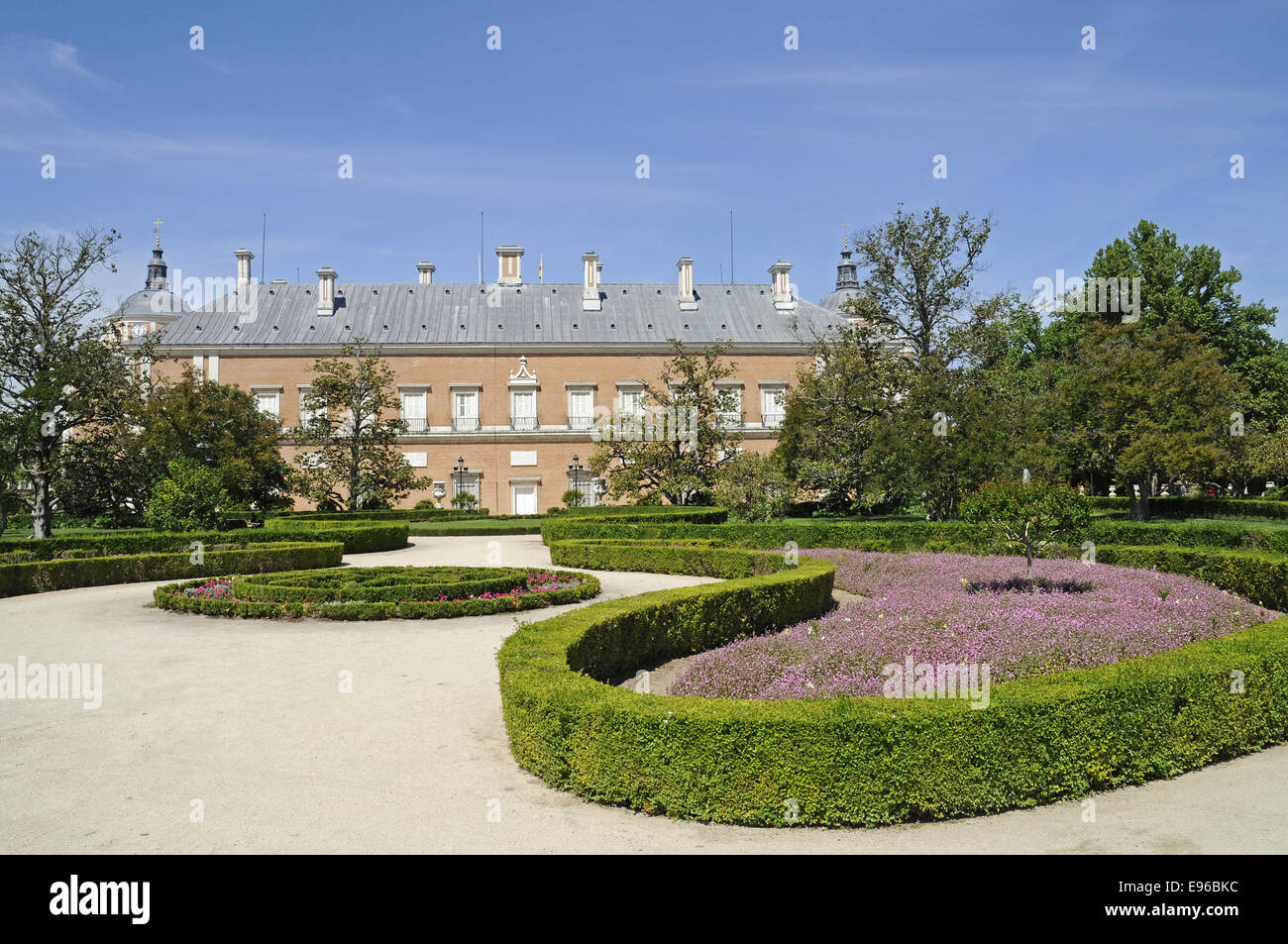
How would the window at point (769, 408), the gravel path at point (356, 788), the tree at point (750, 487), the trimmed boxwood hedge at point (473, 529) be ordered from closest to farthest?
the gravel path at point (356, 788), the tree at point (750, 487), the trimmed boxwood hedge at point (473, 529), the window at point (769, 408)

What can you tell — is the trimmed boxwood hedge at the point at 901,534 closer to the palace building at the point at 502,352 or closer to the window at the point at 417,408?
the palace building at the point at 502,352

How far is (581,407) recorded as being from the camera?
46156 mm

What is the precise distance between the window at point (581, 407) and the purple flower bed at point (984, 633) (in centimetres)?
3376

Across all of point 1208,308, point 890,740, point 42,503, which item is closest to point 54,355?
point 42,503

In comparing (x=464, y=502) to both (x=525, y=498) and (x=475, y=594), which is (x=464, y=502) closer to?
(x=525, y=498)

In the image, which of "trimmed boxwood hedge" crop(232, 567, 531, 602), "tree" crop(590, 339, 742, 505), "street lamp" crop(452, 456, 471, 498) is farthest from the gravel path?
"street lamp" crop(452, 456, 471, 498)

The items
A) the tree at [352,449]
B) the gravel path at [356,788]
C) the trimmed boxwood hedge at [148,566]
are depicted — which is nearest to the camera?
the gravel path at [356,788]

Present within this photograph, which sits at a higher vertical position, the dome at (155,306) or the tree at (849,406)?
the dome at (155,306)

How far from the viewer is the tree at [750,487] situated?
29078mm

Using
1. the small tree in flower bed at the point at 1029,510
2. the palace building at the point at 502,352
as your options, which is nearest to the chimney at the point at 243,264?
the palace building at the point at 502,352

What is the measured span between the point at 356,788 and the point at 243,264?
1882 inches
